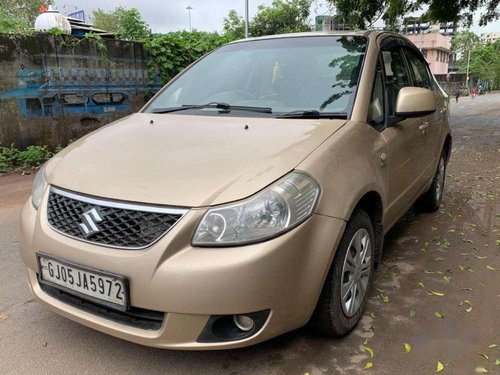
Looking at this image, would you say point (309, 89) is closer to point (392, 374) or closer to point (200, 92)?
point (200, 92)

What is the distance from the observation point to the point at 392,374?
2.28 meters

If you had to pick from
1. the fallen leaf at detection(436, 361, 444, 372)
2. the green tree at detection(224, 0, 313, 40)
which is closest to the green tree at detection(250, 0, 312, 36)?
the green tree at detection(224, 0, 313, 40)

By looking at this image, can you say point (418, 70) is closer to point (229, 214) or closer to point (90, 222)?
point (229, 214)

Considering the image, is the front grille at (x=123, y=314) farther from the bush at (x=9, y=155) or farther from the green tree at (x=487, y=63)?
the green tree at (x=487, y=63)

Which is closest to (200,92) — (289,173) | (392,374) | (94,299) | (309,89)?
(309,89)

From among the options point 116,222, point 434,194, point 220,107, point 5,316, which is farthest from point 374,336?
point 434,194

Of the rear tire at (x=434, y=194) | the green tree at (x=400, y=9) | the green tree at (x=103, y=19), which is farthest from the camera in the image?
the green tree at (x=103, y=19)

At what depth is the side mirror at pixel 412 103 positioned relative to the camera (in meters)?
2.92

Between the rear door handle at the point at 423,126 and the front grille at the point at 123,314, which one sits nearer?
the front grille at the point at 123,314

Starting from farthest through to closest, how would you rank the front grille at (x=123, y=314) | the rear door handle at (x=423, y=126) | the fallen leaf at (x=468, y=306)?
the rear door handle at (x=423, y=126) < the fallen leaf at (x=468, y=306) < the front grille at (x=123, y=314)

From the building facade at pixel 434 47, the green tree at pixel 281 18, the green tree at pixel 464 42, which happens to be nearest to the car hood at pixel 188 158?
the green tree at pixel 281 18

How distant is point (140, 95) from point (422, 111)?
718 cm

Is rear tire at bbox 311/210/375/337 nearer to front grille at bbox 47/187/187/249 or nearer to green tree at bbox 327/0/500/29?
front grille at bbox 47/187/187/249

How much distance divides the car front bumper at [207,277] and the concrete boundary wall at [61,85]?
610cm
